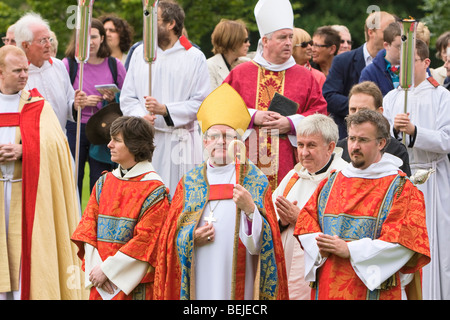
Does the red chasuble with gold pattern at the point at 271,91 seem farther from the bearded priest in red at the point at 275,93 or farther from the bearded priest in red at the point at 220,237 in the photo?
the bearded priest in red at the point at 220,237

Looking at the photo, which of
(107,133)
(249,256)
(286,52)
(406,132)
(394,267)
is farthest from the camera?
(107,133)

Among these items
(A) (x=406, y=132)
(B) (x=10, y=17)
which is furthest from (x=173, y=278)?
(B) (x=10, y=17)

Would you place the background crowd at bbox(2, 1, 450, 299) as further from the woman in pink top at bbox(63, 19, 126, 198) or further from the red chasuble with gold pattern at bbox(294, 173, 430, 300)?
the red chasuble with gold pattern at bbox(294, 173, 430, 300)

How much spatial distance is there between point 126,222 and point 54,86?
3.16 metres

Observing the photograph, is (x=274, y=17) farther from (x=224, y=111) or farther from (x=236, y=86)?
(x=224, y=111)

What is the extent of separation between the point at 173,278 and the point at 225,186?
2.40ft

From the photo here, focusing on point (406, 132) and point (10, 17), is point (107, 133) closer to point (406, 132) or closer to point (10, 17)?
point (406, 132)

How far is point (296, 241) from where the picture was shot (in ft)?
22.5

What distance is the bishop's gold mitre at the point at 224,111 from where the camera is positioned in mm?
6645

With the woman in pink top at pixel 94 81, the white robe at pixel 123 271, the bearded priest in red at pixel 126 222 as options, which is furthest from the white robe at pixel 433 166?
the white robe at pixel 123 271

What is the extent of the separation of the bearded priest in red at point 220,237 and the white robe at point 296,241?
11.5 inches

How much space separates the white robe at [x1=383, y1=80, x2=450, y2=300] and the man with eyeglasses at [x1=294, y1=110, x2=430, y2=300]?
2.41m

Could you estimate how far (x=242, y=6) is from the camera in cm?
1897

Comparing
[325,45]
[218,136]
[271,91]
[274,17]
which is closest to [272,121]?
[271,91]
